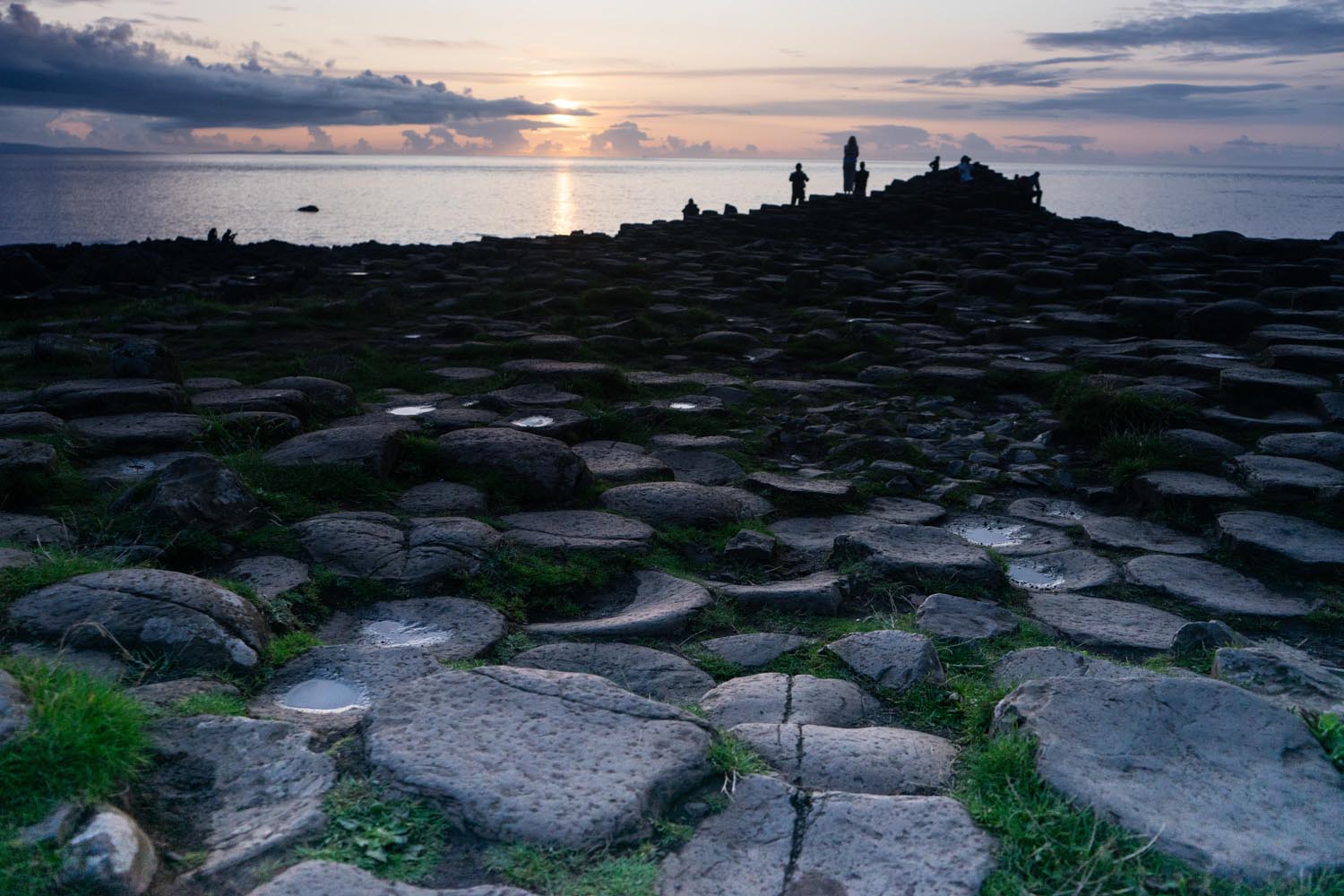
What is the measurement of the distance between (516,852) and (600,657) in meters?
1.13

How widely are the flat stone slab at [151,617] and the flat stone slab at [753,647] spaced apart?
4.48 feet

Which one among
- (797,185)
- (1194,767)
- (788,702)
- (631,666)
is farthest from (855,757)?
(797,185)

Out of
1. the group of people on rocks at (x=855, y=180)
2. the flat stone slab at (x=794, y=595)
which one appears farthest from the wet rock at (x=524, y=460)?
the group of people on rocks at (x=855, y=180)

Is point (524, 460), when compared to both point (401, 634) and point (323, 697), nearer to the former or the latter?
point (401, 634)

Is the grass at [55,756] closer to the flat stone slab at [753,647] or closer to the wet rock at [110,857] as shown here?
the wet rock at [110,857]

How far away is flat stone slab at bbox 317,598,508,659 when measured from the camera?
3150 mm

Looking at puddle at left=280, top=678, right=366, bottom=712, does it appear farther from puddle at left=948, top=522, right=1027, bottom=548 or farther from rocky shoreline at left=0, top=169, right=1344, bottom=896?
puddle at left=948, top=522, right=1027, bottom=548

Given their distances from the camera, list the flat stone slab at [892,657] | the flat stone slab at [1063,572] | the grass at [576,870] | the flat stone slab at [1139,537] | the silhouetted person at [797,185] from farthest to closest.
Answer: the silhouetted person at [797,185] < the flat stone slab at [1139,537] < the flat stone slab at [1063,572] < the flat stone slab at [892,657] < the grass at [576,870]

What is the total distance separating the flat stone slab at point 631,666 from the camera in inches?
115

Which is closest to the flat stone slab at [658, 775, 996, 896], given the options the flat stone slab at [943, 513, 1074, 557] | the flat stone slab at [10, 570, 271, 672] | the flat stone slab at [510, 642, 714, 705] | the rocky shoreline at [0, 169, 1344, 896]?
the rocky shoreline at [0, 169, 1344, 896]

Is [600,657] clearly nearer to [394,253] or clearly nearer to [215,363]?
[215,363]

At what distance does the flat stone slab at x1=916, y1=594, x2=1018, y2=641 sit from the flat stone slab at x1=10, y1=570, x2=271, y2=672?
6.84ft

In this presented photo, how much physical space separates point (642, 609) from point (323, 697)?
3.77 feet

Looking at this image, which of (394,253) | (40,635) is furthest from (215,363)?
(394,253)
